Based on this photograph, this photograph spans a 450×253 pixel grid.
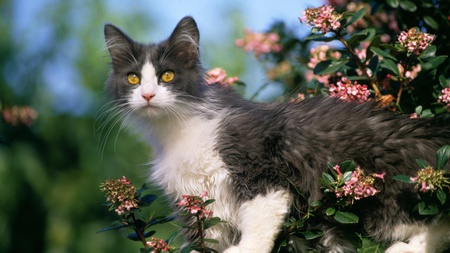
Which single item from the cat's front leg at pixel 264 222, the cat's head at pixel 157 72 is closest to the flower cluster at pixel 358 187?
the cat's front leg at pixel 264 222

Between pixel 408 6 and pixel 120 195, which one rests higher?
pixel 408 6

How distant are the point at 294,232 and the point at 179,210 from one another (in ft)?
1.70

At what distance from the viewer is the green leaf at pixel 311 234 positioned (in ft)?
7.24

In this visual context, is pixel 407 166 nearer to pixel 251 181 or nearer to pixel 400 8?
pixel 251 181

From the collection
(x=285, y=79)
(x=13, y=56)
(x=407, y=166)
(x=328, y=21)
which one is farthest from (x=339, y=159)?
(x=13, y=56)

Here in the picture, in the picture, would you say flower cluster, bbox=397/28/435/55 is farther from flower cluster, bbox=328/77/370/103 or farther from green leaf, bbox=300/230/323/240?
green leaf, bbox=300/230/323/240

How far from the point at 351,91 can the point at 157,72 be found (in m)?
0.82

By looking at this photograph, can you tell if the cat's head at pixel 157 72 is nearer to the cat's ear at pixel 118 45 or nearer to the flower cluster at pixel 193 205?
the cat's ear at pixel 118 45

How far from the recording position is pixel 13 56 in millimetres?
8430

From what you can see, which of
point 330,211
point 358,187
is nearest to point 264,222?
point 330,211

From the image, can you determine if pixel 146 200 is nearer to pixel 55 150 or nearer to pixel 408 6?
pixel 408 6

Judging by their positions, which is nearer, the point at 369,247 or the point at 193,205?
the point at 193,205

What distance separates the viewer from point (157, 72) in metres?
2.62

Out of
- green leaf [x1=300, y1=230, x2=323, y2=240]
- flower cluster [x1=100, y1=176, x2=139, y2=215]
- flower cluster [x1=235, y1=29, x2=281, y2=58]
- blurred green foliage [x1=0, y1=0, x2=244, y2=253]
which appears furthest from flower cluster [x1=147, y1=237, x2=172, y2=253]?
blurred green foliage [x1=0, y1=0, x2=244, y2=253]
